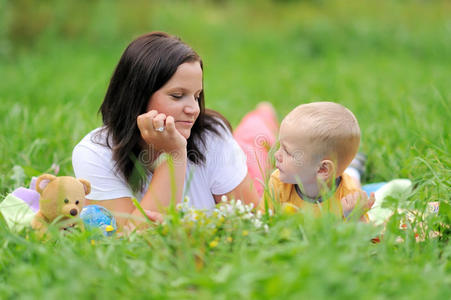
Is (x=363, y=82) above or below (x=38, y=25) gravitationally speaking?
below

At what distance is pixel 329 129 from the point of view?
2377 millimetres

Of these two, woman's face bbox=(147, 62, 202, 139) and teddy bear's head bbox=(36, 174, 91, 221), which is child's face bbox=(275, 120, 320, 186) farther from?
teddy bear's head bbox=(36, 174, 91, 221)

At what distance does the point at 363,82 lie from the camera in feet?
20.3

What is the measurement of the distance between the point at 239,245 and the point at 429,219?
2.95ft

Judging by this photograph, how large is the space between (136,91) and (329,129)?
967 mm

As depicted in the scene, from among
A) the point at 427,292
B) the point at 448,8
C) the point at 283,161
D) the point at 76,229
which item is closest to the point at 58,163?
the point at 76,229

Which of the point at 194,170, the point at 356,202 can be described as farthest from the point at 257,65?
the point at 356,202

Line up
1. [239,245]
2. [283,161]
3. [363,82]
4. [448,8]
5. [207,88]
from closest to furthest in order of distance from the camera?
[239,245], [283,161], [363,82], [207,88], [448,8]

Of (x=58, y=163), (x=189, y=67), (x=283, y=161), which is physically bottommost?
(x=58, y=163)

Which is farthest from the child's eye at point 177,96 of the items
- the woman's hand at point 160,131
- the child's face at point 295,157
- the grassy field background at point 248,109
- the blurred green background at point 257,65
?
the blurred green background at point 257,65

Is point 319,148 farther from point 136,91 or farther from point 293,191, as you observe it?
point 136,91

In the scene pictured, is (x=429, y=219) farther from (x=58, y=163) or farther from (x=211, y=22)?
(x=211, y=22)

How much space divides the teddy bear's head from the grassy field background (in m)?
0.12

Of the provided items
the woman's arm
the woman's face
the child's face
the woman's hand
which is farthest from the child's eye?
the child's face
